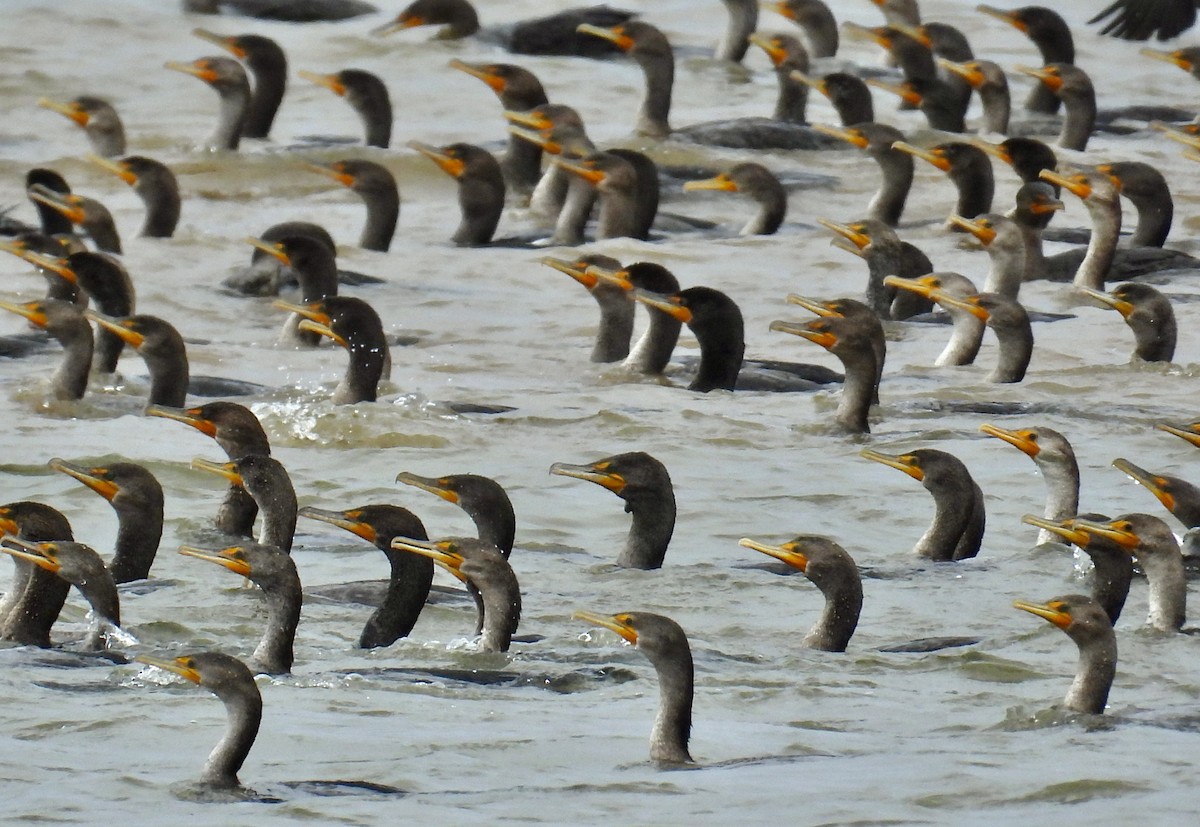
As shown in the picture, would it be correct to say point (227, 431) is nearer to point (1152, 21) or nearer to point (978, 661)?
point (978, 661)

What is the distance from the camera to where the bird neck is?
7680mm

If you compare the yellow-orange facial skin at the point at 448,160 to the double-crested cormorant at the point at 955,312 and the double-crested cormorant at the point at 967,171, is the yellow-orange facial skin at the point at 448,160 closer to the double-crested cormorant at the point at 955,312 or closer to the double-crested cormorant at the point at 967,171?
the double-crested cormorant at the point at 967,171

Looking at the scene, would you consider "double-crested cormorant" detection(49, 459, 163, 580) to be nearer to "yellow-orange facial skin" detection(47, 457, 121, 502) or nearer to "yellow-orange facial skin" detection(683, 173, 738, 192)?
"yellow-orange facial skin" detection(47, 457, 121, 502)

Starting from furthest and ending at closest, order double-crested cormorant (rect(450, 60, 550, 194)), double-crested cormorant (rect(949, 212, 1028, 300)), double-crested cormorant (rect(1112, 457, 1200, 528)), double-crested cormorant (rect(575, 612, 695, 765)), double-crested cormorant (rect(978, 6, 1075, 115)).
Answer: double-crested cormorant (rect(978, 6, 1075, 115)) → double-crested cormorant (rect(450, 60, 550, 194)) → double-crested cormorant (rect(949, 212, 1028, 300)) → double-crested cormorant (rect(1112, 457, 1200, 528)) → double-crested cormorant (rect(575, 612, 695, 765))

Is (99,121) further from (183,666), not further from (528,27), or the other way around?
(183,666)

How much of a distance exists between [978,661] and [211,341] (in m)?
7.80

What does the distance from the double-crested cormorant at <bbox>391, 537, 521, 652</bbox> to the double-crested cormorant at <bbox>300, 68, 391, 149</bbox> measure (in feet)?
40.8

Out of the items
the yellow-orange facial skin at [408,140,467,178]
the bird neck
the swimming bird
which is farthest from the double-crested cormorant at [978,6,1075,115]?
the bird neck

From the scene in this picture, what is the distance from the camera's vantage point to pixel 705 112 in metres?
24.0

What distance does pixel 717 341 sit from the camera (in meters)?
15.0

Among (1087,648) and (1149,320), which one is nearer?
(1087,648)

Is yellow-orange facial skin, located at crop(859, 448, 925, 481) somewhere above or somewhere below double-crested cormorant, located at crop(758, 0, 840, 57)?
above

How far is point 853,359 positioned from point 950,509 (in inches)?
106

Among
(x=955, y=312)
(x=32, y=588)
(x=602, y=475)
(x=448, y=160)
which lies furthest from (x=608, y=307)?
(x=32, y=588)
